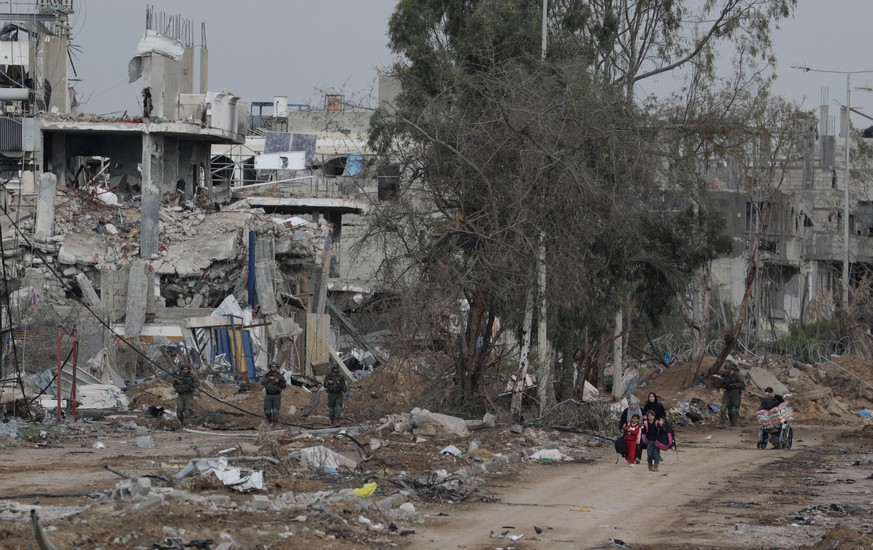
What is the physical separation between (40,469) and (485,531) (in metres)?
6.85

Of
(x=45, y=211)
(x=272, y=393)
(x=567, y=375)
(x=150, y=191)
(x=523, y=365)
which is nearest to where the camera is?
(x=523, y=365)

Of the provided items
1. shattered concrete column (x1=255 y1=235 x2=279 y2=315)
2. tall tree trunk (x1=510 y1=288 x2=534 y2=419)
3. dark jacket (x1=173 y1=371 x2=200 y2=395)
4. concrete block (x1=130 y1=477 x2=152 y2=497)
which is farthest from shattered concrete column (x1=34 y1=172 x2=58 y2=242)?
concrete block (x1=130 y1=477 x2=152 y2=497)

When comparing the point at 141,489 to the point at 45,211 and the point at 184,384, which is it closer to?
the point at 184,384

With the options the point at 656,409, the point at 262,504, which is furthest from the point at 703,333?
the point at 262,504

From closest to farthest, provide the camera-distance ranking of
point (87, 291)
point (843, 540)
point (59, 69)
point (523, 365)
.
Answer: point (843, 540) < point (523, 365) < point (87, 291) < point (59, 69)

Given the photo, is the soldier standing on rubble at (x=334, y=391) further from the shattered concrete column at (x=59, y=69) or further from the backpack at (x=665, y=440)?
the shattered concrete column at (x=59, y=69)

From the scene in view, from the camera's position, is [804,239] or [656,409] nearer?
[656,409]

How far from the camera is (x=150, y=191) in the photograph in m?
41.9

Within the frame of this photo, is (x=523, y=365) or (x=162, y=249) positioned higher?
(x=162, y=249)

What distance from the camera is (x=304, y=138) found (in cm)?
5953

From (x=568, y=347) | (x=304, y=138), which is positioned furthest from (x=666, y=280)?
(x=304, y=138)

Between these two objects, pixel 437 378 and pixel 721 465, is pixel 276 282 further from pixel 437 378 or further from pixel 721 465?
pixel 721 465

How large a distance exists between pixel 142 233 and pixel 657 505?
2784 centimetres

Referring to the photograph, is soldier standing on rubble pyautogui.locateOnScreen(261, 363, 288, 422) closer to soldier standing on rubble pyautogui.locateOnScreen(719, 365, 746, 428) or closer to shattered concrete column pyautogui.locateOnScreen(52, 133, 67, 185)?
soldier standing on rubble pyautogui.locateOnScreen(719, 365, 746, 428)
